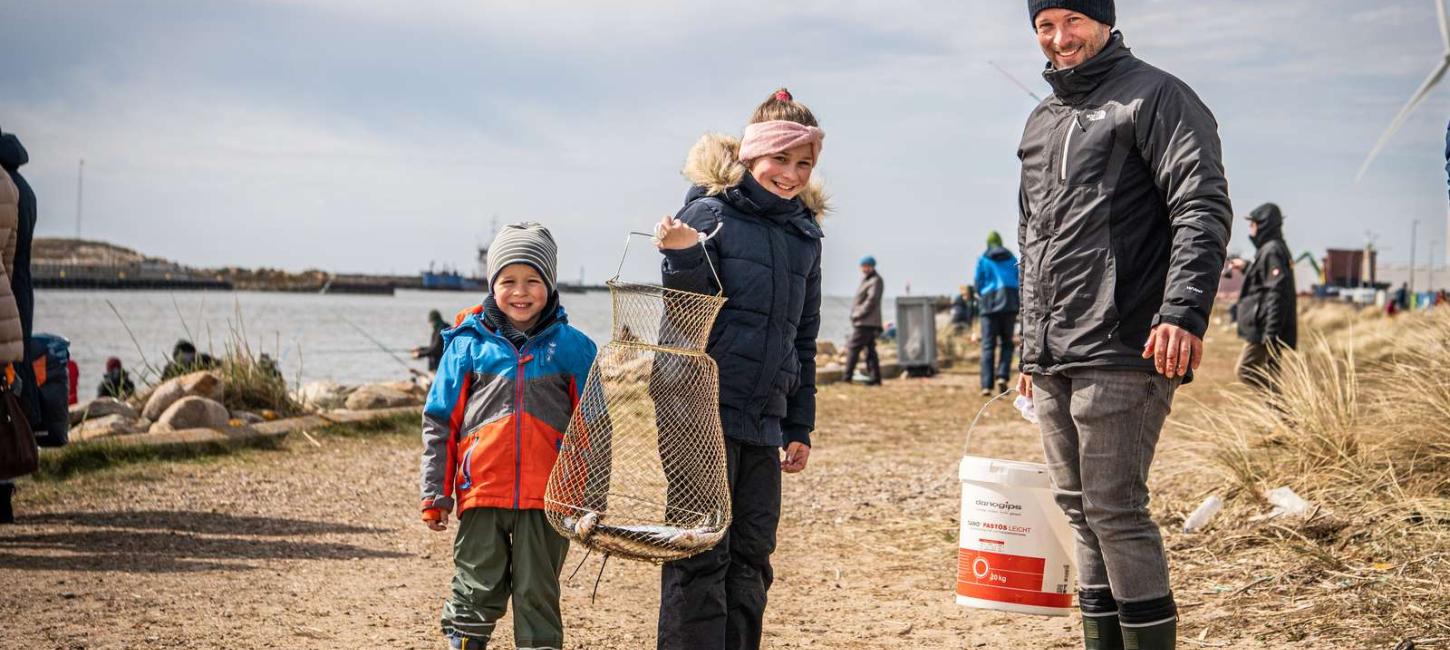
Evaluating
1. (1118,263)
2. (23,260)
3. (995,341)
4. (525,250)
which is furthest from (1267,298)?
(23,260)

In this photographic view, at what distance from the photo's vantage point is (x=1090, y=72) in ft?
12.2

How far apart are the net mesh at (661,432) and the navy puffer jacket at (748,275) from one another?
3.7 inches

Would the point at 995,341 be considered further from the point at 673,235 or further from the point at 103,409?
the point at 673,235

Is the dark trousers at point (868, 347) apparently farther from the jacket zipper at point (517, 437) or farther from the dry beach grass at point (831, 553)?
the jacket zipper at point (517, 437)

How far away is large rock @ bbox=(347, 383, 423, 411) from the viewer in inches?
483

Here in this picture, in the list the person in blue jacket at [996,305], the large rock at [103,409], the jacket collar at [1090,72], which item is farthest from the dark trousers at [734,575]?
the person in blue jacket at [996,305]

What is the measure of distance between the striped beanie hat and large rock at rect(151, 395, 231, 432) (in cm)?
614

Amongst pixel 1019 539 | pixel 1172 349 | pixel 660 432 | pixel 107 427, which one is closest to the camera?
pixel 1172 349

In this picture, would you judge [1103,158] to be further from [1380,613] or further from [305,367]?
[305,367]

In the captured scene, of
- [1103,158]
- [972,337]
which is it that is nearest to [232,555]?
[1103,158]

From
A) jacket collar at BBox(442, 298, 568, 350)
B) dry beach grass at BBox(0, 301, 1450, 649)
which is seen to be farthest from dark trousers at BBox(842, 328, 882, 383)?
jacket collar at BBox(442, 298, 568, 350)

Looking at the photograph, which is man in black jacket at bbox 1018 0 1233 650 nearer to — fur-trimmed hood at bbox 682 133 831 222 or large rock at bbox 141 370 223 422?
fur-trimmed hood at bbox 682 133 831 222

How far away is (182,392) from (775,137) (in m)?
7.87

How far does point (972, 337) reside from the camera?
81.7 feet
